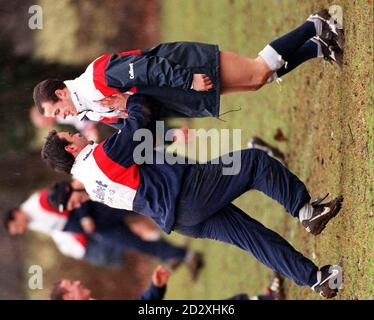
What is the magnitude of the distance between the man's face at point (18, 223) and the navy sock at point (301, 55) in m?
2.01

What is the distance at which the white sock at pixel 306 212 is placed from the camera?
287 centimetres

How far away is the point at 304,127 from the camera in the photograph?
381 cm

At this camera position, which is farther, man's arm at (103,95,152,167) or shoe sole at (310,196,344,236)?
shoe sole at (310,196,344,236)

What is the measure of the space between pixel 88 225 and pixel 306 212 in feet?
6.50

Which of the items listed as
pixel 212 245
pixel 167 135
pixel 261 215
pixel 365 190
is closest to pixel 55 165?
pixel 167 135

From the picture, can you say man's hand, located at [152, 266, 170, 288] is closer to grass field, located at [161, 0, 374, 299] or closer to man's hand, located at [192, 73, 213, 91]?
grass field, located at [161, 0, 374, 299]

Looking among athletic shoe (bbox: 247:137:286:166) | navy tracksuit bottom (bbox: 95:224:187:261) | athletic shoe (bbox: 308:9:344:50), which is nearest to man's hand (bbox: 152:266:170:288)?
athletic shoe (bbox: 247:137:286:166)

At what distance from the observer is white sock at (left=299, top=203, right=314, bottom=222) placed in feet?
9.43

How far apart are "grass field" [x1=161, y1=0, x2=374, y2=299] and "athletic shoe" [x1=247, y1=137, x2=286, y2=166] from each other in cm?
4

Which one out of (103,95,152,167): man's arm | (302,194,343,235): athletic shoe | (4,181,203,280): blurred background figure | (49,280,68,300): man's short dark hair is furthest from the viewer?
(4,181,203,280): blurred background figure

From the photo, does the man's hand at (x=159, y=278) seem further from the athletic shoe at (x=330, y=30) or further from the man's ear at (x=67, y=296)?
the athletic shoe at (x=330, y=30)
